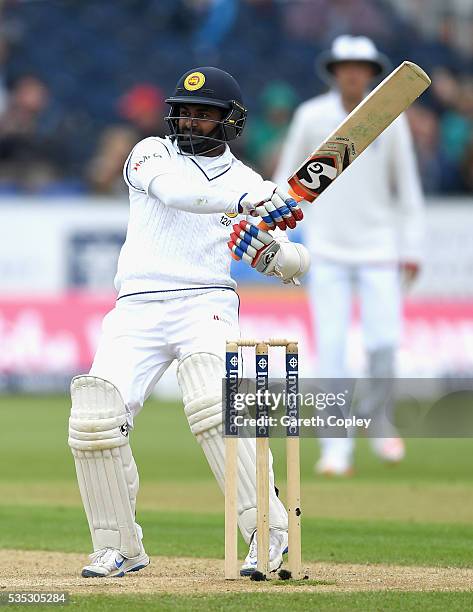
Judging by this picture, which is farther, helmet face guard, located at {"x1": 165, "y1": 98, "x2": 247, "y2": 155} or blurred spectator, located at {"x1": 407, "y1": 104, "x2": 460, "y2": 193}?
blurred spectator, located at {"x1": 407, "y1": 104, "x2": 460, "y2": 193}

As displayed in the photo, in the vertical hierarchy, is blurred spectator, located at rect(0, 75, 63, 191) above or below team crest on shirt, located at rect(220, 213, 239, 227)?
above

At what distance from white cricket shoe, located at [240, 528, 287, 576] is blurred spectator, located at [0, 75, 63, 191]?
11472mm

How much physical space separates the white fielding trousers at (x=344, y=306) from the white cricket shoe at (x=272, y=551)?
3.82m

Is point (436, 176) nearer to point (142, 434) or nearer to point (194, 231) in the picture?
point (142, 434)

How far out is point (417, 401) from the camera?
42.3 feet

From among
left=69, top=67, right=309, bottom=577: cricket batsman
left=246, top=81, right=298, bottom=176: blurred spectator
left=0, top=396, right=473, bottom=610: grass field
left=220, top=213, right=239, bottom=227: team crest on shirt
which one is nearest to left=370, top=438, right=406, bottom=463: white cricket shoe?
left=0, top=396, right=473, bottom=610: grass field

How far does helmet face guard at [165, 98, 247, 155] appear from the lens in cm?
506

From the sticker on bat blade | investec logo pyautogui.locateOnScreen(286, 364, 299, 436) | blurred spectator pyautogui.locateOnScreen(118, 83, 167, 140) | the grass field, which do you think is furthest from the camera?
blurred spectator pyautogui.locateOnScreen(118, 83, 167, 140)

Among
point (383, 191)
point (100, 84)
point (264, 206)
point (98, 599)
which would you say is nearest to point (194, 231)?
point (264, 206)

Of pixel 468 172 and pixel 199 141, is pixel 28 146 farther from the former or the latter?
pixel 199 141

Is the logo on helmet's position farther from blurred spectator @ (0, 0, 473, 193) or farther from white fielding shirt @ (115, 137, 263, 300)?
blurred spectator @ (0, 0, 473, 193)

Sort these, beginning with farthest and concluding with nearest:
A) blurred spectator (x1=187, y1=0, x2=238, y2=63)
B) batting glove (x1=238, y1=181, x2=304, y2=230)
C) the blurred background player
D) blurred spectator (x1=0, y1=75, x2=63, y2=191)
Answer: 1. blurred spectator (x1=187, y1=0, x2=238, y2=63)
2. blurred spectator (x1=0, y1=75, x2=63, y2=191)
3. the blurred background player
4. batting glove (x1=238, y1=181, x2=304, y2=230)

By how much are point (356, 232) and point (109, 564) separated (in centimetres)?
435

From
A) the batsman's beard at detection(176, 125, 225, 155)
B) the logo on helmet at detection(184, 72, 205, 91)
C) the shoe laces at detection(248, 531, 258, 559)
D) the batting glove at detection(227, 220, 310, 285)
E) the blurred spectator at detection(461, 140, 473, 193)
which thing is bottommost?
the shoe laces at detection(248, 531, 258, 559)
